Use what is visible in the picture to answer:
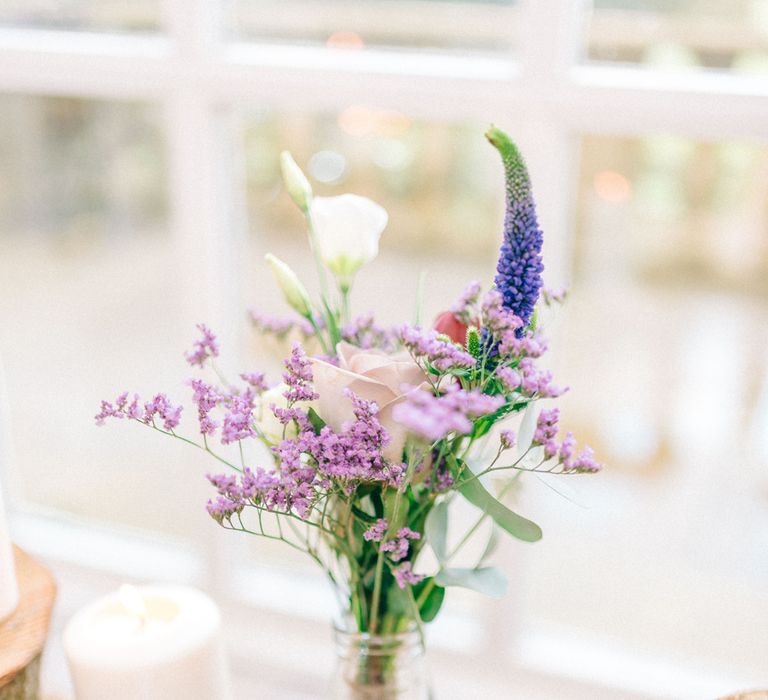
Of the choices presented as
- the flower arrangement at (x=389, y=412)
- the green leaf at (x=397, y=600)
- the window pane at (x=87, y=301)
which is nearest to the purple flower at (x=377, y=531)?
the flower arrangement at (x=389, y=412)

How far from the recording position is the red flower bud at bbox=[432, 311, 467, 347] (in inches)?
24.1

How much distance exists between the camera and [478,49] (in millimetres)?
963

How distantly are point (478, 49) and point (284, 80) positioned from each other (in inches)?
9.7

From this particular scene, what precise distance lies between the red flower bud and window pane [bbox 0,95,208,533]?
1289 millimetres

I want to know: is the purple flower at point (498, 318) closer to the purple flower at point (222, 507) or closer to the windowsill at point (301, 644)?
the purple flower at point (222, 507)

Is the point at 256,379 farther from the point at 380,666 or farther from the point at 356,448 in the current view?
the point at 380,666

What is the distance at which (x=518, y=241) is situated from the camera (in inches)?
21.2

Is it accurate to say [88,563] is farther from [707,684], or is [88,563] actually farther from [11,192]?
[11,192]

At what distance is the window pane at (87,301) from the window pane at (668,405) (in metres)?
1.02

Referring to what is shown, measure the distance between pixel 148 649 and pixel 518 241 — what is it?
1.49 ft

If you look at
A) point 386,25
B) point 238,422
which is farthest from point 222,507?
point 386,25

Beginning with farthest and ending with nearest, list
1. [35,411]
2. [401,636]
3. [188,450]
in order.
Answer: [35,411], [188,450], [401,636]

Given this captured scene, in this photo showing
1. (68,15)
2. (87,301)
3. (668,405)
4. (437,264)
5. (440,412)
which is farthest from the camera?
(437,264)

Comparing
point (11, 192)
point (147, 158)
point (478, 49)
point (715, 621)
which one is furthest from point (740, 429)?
point (11, 192)
